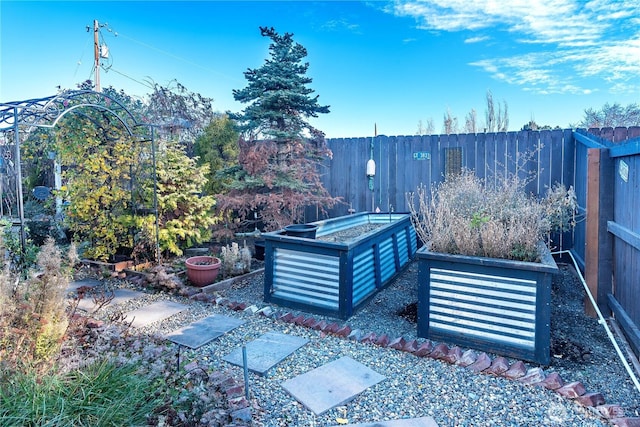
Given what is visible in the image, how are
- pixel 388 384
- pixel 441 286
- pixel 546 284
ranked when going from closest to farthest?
pixel 388 384
pixel 546 284
pixel 441 286

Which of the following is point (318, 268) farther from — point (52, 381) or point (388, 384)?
point (52, 381)

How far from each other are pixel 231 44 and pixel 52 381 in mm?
7829

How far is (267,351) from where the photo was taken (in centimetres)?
286

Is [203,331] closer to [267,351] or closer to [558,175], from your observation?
[267,351]

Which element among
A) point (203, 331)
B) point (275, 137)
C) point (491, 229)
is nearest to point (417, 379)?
point (491, 229)

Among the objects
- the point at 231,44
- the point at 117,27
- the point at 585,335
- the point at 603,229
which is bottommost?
the point at 585,335

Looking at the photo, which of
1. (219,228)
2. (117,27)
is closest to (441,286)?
(219,228)

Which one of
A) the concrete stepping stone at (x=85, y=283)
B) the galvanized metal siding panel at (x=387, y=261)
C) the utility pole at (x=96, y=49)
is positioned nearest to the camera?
the concrete stepping stone at (x=85, y=283)

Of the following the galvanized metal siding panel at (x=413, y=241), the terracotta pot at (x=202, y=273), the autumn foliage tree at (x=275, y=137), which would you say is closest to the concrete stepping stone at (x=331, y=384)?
the terracotta pot at (x=202, y=273)

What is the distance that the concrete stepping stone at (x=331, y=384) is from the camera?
7.27 ft

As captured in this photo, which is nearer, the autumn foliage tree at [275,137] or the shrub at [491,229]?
the shrub at [491,229]

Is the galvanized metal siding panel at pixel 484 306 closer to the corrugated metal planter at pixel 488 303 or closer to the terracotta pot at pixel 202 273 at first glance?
the corrugated metal planter at pixel 488 303

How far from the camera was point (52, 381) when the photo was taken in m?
1.82

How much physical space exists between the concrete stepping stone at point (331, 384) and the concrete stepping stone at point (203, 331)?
96 centimetres
